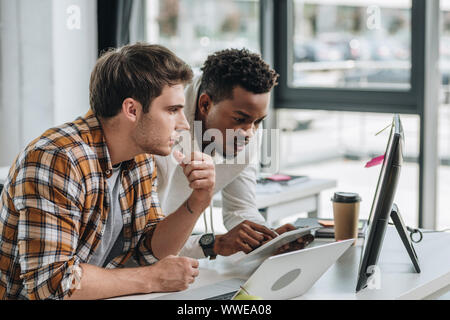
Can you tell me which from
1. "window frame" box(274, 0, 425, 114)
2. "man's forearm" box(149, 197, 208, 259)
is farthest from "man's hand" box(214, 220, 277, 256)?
"window frame" box(274, 0, 425, 114)

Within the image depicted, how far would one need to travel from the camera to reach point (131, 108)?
162 cm

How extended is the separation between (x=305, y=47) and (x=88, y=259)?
3086 millimetres

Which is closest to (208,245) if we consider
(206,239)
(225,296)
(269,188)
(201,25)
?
(206,239)

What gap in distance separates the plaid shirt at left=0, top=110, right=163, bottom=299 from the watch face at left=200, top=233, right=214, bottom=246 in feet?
0.86

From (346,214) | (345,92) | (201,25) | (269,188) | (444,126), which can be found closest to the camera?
(346,214)

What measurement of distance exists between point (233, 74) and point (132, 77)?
54cm

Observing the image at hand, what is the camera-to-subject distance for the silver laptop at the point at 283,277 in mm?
1367

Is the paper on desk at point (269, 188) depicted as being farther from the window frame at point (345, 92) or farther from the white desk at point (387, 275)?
the window frame at point (345, 92)

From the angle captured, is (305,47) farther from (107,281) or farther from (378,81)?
(107,281)

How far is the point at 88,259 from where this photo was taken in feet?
5.31

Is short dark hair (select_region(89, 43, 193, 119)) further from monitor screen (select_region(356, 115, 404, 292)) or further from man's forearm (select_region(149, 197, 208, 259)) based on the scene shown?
monitor screen (select_region(356, 115, 404, 292))

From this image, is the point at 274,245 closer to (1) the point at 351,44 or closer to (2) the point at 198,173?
(2) the point at 198,173

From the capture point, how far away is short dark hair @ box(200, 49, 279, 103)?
2.06 m
